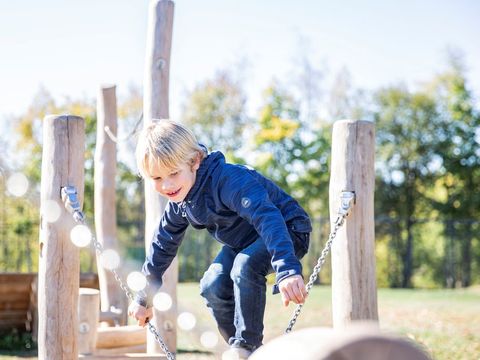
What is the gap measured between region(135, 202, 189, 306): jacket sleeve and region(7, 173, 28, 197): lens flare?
66.1ft

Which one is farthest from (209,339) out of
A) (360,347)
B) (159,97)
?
(360,347)

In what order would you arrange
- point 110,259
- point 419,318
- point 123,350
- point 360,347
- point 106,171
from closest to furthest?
point 360,347
point 110,259
point 123,350
point 106,171
point 419,318

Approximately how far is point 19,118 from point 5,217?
16.8 feet

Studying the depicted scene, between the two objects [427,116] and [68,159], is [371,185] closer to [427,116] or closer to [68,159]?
[68,159]

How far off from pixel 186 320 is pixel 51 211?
6.43ft

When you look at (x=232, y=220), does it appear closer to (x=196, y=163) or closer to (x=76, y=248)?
(x=196, y=163)

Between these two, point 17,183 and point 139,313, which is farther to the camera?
point 17,183

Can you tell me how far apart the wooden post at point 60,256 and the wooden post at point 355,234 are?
5.08 feet

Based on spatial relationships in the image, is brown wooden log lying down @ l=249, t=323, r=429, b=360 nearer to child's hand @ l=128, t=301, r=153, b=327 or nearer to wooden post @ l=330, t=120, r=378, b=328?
wooden post @ l=330, t=120, r=378, b=328

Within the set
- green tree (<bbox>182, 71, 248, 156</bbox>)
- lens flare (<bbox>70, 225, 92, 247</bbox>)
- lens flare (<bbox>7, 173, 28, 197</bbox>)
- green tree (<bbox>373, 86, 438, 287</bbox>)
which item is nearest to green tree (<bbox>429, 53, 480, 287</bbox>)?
green tree (<bbox>373, 86, 438, 287</bbox>)

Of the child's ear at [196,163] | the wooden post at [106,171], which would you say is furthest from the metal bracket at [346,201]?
the wooden post at [106,171]

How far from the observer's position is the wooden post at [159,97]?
5.66 meters

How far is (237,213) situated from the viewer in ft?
11.6

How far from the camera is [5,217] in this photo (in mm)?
21531
